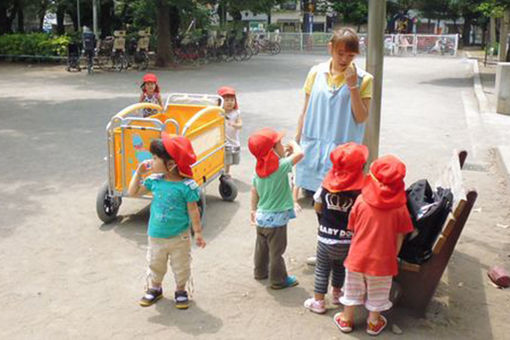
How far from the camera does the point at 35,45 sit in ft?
85.0

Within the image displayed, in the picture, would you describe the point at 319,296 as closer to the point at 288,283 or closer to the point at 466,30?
the point at 288,283

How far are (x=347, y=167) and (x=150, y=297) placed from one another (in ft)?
5.30

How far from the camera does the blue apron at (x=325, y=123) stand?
4.80 m

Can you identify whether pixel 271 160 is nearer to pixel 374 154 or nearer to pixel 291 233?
pixel 291 233

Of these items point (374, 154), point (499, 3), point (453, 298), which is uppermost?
point (499, 3)

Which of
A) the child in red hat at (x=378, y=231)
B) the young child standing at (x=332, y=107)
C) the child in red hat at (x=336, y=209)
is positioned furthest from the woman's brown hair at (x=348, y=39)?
the child in red hat at (x=378, y=231)

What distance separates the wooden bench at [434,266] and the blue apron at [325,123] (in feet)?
3.54

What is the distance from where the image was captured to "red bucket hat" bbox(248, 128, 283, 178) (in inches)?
156

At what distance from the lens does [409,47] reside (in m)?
35.8

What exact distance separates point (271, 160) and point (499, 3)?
17103 millimetres

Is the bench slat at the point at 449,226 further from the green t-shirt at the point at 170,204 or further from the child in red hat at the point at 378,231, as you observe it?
the green t-shirt at the point at 170,204

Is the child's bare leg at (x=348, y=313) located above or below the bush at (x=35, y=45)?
below

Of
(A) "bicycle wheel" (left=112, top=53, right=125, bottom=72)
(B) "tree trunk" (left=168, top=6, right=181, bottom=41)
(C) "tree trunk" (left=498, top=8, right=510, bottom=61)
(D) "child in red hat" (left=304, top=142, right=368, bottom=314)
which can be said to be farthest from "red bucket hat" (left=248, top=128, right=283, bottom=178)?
(B) "tree trunk" (left=168, top=6, right=181, bottom=41)

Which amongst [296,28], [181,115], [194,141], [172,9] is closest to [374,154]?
[194,141]
